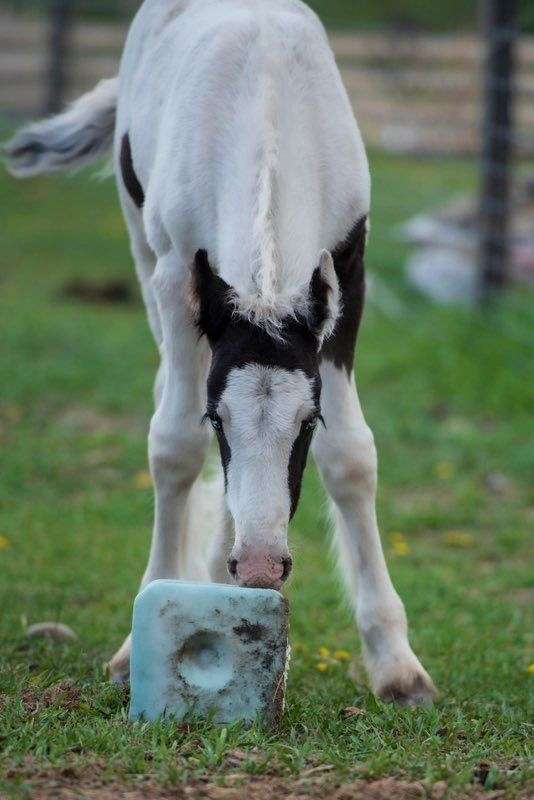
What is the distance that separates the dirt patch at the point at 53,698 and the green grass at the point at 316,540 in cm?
4

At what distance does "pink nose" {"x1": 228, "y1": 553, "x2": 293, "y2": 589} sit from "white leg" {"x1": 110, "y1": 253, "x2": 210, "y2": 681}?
0.95 m

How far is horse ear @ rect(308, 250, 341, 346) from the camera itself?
11.8 ft

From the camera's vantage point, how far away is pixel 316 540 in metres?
6.68

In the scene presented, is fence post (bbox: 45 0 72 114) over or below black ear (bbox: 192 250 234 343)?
below

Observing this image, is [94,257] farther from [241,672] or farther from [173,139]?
[241,672]

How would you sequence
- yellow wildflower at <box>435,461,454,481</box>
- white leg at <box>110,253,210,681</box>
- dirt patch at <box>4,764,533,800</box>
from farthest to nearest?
yellow wildflower at <box>435,461,454,481</box> < white leg at <box>110,253,210,681</box> < dirt patch at <box>4,764,533,800</box>

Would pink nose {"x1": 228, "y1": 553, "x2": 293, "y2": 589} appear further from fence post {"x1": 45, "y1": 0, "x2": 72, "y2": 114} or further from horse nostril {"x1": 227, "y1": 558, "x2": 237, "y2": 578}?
fence post {"x1": 45, "y1": 0, "x2": 72, "y2": 114}

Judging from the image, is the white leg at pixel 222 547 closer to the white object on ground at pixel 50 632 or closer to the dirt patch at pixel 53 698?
the white object on ground at pixel 50 632

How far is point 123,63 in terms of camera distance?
5211 millimetres

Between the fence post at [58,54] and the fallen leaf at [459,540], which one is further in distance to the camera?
the fence post at [58,54]

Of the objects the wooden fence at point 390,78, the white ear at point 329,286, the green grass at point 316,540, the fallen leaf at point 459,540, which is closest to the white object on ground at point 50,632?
the green grass at point 316,540

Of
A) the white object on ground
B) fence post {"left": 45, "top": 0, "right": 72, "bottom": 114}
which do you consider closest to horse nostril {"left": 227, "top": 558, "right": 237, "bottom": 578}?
the white object on ground

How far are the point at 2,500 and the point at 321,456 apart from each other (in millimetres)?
2986

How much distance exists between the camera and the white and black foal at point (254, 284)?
352 cm
